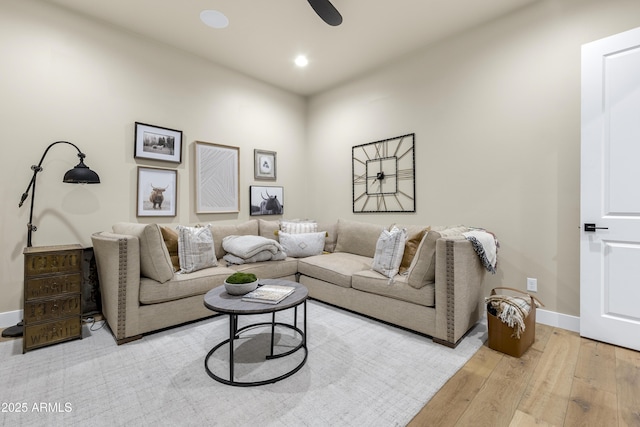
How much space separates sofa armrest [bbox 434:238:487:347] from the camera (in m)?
2.12

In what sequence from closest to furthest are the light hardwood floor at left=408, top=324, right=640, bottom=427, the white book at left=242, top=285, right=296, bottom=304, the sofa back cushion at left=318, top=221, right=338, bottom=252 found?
the light hardwood floor at left=408, top=324, right=640, bottom=427 → the white book at left=242, top=285, right=296, bottom=304 → the sofa back cushion at left=318, top=221, right=338, bottom=252

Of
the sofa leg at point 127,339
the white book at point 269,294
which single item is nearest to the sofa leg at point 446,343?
the white book at point 269,294

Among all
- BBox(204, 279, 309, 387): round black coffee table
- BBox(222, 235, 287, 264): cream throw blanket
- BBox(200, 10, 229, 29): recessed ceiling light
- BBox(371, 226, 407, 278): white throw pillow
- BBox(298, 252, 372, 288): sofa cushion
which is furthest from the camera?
BBox(222, 235, 287, 264): cream throw blanket

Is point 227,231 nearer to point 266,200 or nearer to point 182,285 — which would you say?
point 266,200

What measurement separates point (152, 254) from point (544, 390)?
9.26 feet

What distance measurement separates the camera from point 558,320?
2.49 metres

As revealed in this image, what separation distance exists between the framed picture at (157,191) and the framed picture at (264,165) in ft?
3.59

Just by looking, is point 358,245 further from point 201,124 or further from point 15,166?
point 15,166

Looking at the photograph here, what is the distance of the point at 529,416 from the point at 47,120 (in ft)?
13.6

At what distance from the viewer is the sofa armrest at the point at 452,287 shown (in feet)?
6.95

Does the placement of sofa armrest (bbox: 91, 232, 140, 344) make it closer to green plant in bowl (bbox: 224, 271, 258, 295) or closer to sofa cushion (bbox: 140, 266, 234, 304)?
sofa cushion (bbox: 140, 266, 234, 304)

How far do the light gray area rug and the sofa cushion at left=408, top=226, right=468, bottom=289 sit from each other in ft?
1.51

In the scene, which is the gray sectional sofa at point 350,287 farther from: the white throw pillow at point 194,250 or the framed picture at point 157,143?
the framed picture at point 157,143

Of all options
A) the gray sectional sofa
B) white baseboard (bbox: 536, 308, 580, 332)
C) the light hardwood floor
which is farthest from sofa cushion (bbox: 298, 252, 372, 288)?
white baseboard (bbox: 536, 308, 580, 332)
